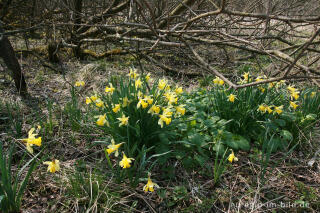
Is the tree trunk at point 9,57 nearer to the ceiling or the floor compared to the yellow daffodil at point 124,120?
nearer to the ceiling

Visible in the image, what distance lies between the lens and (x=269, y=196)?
1934 millimetres

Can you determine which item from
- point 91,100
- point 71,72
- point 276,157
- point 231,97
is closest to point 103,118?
point 91,100

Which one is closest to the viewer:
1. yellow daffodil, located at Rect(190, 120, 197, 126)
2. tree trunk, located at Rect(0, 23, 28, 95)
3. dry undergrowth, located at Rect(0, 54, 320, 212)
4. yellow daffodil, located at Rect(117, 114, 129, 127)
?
dry undergrowth, located at Rect(0, 54, 320, 212)

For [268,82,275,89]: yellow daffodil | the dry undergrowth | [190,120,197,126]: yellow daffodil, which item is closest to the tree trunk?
the dry undergrowth

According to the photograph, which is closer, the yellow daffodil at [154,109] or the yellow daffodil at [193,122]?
the yellow daffodil at [154,109]

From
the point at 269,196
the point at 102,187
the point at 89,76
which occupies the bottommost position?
Result: the point at 269,196

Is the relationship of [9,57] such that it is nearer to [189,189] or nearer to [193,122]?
[193,122]

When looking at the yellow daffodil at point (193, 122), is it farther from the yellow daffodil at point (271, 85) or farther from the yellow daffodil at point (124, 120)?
the yellow daffodil at point (271, 85)

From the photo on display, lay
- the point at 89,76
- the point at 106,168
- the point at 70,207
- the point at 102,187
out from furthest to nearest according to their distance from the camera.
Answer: the point at 89,76 → the point at 106,168 → the point at 102,187 → the point at 70,207

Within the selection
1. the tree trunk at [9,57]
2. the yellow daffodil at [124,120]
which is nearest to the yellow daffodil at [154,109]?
the yellow daffodil at [124,120]

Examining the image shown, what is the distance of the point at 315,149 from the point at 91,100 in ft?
8.11

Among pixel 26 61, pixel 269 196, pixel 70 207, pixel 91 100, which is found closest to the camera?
pixel 70 207

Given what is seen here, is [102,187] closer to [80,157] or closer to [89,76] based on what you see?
[80,157]

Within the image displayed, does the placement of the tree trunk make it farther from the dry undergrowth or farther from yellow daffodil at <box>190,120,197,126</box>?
yellow daffodil at <box>190,120,197,126</box>
